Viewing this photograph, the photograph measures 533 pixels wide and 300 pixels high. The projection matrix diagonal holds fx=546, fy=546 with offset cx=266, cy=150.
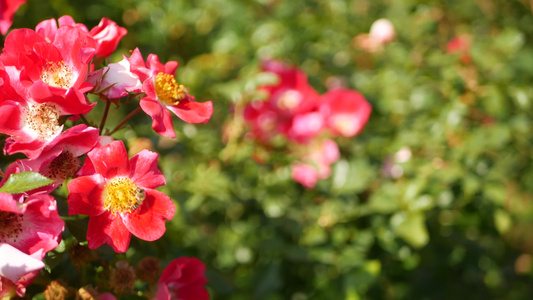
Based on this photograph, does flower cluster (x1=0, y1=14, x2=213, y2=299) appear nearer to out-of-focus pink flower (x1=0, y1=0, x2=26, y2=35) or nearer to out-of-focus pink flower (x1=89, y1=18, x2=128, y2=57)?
out-of-focus pink flower (x1=89, y1=18, x2=128, y2=57)

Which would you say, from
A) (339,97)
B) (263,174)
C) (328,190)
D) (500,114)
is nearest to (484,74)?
(500,114)

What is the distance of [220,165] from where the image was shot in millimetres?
1650

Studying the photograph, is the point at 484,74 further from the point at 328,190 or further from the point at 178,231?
the point at 178,231

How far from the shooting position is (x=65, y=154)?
0.73m

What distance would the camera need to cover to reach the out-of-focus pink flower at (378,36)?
81.4 inches

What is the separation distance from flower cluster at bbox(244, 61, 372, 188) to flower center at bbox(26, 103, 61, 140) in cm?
102

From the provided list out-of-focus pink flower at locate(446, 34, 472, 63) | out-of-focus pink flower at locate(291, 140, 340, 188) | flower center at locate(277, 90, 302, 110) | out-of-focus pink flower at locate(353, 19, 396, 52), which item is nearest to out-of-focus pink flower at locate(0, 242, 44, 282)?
out-of-focus pink flower at locate(291, 140, 340, 188)

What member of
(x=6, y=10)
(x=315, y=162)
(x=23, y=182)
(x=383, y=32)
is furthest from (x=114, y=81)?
(x=383, y=32)

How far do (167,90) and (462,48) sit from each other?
4.63 feet

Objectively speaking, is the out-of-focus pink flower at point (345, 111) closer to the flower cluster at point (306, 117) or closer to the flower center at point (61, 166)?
the flower cluster at point (306, 117)

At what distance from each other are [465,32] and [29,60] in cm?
216

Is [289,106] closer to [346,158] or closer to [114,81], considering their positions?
[346,158]

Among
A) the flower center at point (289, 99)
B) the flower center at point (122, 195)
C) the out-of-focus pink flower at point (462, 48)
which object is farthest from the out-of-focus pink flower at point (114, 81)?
the out-of-focus pink flower at point (462, 48)

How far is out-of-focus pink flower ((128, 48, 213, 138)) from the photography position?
780 mm
